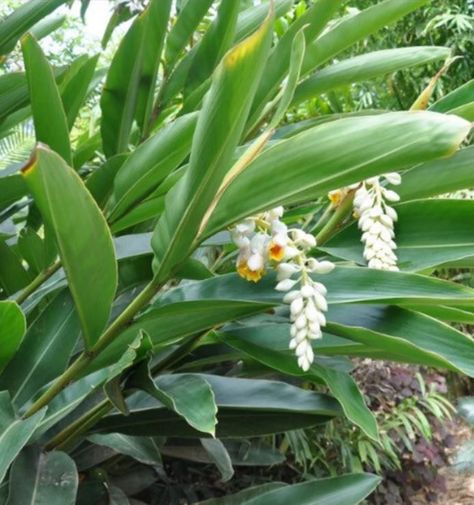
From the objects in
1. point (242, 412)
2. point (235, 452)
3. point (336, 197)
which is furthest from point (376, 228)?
point (235, 452)

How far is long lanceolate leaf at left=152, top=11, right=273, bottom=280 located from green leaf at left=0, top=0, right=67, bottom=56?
49 centimetres

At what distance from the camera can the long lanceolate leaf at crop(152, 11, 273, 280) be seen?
0.38m

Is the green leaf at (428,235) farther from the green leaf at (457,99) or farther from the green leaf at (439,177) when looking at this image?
the green leaf at (457,99)

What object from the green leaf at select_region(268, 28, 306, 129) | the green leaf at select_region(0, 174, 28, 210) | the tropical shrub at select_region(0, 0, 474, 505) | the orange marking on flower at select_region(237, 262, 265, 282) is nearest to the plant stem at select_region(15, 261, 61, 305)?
the tropical shrub at select_region(0, 0, 474, 505)

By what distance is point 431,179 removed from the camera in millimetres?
597

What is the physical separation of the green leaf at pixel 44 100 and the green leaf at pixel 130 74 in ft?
0.55

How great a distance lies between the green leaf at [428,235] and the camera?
23.1 inches

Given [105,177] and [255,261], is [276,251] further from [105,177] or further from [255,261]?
[105,177]

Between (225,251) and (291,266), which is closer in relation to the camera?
(291,266)

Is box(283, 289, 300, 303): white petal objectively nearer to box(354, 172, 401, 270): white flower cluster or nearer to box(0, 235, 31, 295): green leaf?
box(354, 172, 401, 270): white flower cluster

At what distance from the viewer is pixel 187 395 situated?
0.56 metres

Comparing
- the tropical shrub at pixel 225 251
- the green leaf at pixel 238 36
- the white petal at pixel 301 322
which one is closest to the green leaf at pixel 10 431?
the tropical shrub at pixel 225 251

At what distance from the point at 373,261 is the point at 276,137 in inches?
12.3

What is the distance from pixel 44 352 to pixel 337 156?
0.46 m
